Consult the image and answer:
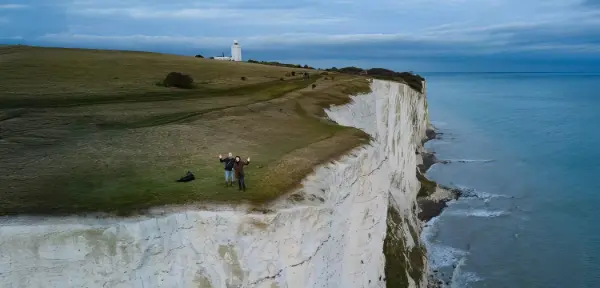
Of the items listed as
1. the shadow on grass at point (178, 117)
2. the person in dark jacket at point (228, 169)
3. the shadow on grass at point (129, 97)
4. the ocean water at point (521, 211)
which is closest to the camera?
the person in dark jacket at point (228, 169)

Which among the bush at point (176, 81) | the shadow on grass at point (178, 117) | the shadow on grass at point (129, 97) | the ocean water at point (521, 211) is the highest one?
the bush at point (176, 81)

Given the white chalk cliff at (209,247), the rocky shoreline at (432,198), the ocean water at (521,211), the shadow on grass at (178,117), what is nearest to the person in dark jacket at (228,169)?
the white chalk cliff at (209,247)

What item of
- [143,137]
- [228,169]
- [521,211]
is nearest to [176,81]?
[143,137]

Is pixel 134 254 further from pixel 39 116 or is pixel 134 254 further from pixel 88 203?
pixel 39 116

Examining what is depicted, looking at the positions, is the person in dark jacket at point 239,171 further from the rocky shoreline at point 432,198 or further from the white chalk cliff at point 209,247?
the rocky shoreline at point 432,198

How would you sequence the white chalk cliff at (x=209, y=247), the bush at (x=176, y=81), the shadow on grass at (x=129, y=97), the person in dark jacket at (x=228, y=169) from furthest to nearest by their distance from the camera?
the bush at (x=176, y=81) < the shadow on grass at (x=129, y=97) < the person in dark jacket at (x=228, y=169) < the white chalk cliff at (x=209, y=247)

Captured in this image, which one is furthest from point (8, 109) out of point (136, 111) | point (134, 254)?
point (134, 254)

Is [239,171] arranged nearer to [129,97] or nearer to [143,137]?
[143,137]

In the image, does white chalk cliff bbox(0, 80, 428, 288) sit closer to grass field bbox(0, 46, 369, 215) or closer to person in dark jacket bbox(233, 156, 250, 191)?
grass field bbox(0, 46, 369, 215)
